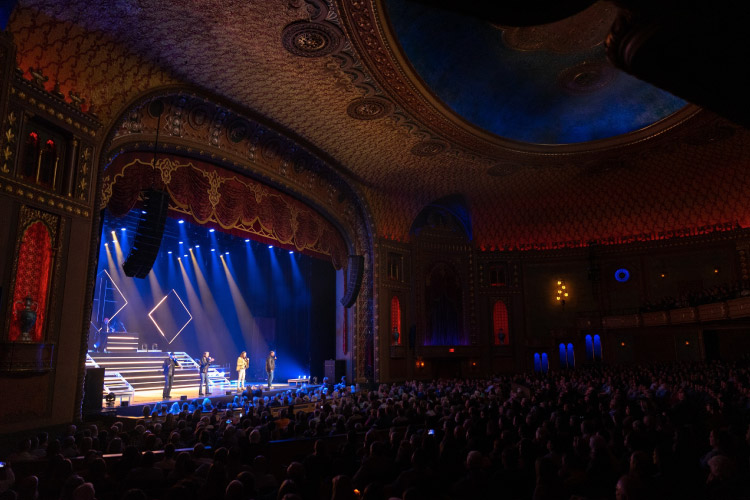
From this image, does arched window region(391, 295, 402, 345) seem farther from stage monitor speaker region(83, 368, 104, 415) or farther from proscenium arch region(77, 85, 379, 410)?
stage monitor speaker region(83, 368, 104, 415)

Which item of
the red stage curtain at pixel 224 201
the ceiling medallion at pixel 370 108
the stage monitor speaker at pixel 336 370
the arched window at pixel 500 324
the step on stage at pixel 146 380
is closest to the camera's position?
the red stage curtain at pixel 224 201

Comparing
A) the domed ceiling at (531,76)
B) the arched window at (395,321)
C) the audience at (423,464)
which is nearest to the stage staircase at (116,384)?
the audience at (423,464)

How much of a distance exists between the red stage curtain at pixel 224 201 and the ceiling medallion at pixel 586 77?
10.6m

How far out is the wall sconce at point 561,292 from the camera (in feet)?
81.9

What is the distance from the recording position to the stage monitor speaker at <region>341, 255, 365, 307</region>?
19391 mm

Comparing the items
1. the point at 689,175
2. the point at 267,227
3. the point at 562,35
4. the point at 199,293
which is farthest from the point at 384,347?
the point at 689,175

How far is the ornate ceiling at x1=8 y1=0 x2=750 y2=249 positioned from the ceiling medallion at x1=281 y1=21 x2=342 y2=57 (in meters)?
0.04

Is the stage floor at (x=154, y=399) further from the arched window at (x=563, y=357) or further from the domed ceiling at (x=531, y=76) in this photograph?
the arched window at (x=563, y=357)

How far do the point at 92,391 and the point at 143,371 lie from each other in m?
9.55

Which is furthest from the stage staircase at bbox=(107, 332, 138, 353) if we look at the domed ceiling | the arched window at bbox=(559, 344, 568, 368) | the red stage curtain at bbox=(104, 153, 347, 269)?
the arched window at bbox=(559, 344, 568, 368)

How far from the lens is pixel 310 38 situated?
11.7 m

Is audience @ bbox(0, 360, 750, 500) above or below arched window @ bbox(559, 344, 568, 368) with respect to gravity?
below

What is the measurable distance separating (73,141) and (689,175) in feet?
76.6

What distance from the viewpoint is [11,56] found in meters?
7.41
